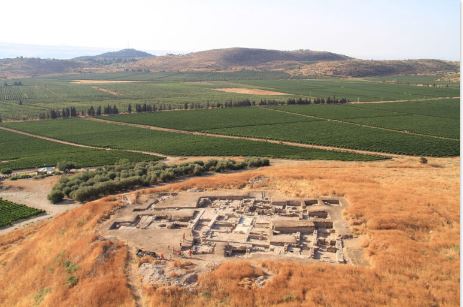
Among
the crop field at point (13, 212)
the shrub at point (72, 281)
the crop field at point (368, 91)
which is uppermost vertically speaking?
the crop field at point (368, 91)

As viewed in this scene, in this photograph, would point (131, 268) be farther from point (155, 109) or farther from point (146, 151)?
point (155, 109)

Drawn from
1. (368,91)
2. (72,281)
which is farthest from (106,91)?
(72,281)

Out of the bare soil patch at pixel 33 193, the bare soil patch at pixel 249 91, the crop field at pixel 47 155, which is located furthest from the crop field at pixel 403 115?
the bare soil patch at pixel 33 193

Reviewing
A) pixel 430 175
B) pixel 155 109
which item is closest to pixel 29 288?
pixel 430 175

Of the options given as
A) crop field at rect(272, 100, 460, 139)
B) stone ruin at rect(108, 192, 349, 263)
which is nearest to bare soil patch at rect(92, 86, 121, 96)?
crop field at rect(272, 100, 460, 139)

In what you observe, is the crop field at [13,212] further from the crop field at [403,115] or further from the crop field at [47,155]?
the crop field at [403,115]

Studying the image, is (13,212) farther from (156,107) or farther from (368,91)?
(368,91)
